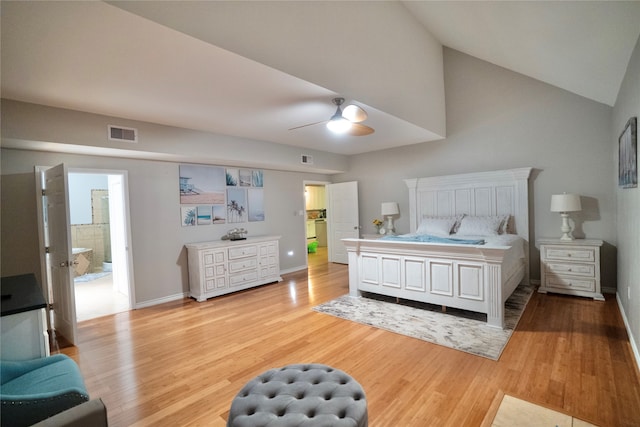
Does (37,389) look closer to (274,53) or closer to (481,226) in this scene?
(274,53)

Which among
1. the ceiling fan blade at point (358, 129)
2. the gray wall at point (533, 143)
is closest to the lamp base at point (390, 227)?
the gray wall at point (533, 143)

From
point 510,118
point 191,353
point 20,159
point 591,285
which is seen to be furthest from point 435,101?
point 20,159

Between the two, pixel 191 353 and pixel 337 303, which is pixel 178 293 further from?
pixel 337 303

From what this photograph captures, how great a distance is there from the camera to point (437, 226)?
5.15 metres

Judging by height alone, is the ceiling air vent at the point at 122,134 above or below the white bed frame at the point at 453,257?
above

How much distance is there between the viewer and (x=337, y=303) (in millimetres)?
4121

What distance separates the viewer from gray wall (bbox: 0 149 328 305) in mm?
3330

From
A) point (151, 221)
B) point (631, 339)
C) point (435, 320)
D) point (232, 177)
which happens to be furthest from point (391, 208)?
point (151, 221)

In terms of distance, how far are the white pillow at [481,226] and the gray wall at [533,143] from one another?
57 cm

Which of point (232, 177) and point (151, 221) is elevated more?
point (232, 177)

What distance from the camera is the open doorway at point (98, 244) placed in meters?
4.38

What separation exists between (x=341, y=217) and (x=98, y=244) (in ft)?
18.6

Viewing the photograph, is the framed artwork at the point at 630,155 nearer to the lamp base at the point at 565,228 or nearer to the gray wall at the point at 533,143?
the lamp base at the point at 565,228

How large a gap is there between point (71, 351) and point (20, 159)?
2.19 m
